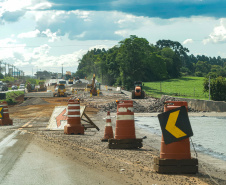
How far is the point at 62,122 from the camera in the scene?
55.2 ft

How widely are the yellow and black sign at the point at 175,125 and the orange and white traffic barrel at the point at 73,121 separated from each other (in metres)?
7.85

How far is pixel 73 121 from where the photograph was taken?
15172 mm

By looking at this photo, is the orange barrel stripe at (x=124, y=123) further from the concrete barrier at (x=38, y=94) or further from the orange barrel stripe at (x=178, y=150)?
the concrete barrier at (x=38, y=94)

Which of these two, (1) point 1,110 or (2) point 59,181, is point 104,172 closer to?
(2) point 59,181

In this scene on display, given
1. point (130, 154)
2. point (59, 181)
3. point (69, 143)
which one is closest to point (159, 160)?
point (59, 181)

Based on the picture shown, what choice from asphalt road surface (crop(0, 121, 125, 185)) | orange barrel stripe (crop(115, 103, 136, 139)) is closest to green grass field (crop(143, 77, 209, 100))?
orange barrel stripe (crop(115, 103, 136, 139))

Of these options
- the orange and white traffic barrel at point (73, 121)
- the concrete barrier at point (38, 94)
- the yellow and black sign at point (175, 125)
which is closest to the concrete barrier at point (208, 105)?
the orange and white traffic barrel at point (73, 121)

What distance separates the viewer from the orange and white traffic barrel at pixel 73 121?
14984 millimetres

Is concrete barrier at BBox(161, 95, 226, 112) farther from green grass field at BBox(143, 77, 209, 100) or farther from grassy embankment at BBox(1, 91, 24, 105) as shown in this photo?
grassy embankment at BBox(1, 91, 24, 105)

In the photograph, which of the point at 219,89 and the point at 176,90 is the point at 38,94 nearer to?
the point at 219,89

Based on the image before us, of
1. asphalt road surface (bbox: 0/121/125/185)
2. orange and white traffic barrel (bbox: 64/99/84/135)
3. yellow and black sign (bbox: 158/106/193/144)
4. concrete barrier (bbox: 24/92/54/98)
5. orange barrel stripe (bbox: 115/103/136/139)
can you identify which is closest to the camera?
asphalt road surface (bbox: 0/121/125/185)

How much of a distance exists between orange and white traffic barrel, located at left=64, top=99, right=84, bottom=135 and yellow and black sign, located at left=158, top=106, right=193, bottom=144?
785 cm

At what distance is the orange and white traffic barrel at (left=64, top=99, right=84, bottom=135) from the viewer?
590 inches

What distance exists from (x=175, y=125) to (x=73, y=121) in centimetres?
819
